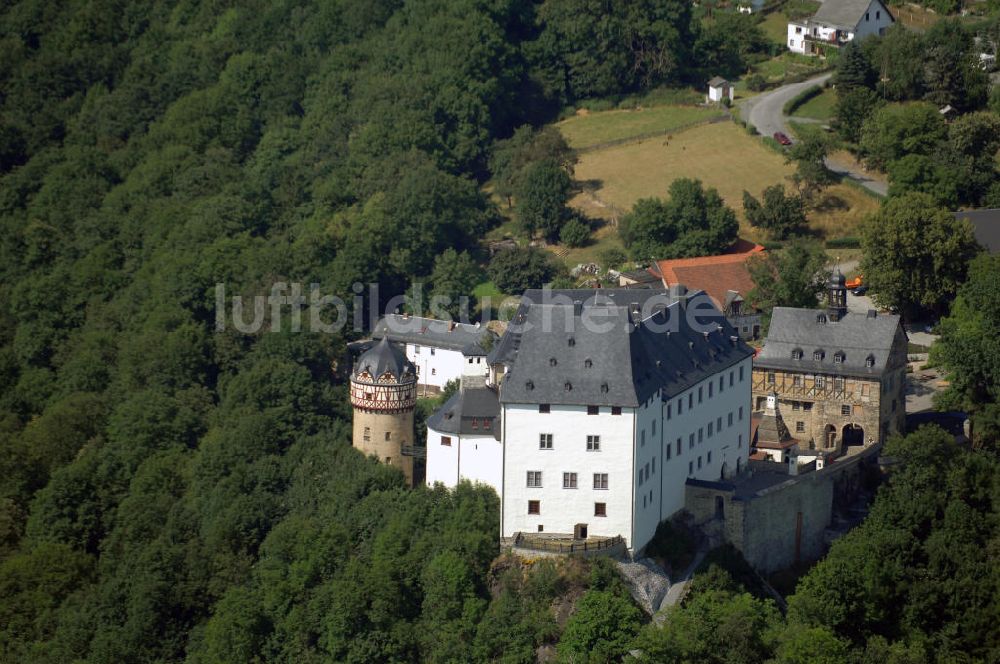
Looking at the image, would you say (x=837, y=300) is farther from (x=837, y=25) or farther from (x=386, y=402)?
(x=837, y=25)

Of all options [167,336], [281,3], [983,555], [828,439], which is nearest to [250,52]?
[281,3]

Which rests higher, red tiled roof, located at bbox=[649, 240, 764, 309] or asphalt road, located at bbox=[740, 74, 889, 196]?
asphalt road, located at bbox=[740, 74, 889, 196]

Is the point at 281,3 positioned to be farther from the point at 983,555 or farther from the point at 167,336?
the point at 983,555

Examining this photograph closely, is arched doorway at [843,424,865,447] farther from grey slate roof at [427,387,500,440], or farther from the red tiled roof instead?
grey slate roof at [427,387,500,440]

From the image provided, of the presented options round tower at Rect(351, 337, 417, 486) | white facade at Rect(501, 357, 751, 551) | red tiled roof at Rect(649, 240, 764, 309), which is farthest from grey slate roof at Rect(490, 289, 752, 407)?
red tiled roof at Rect(649, 240, 764, 309)

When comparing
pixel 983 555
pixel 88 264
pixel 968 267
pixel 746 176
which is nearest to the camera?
pixel 983 555

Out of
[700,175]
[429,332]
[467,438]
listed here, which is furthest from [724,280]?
[467,438]
